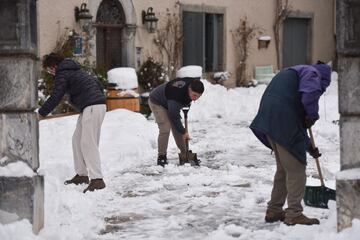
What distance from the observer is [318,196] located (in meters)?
6.49

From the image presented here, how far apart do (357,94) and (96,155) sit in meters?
3.67

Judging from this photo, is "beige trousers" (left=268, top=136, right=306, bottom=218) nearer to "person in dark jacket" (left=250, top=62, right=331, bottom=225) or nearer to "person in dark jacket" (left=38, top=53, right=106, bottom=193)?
"person in dark jacket" (left=250, top=62, right=331, bottom=225)

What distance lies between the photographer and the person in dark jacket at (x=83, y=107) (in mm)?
7547

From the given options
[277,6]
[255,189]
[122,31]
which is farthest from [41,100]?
[277,6]

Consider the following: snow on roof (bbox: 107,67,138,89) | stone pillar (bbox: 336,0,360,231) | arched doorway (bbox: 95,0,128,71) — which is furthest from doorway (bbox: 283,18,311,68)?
stone pillar (bbox: 336,0,360,231)

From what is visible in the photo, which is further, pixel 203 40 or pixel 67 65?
pixel 203 40

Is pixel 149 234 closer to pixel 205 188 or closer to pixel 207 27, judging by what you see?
pixel 205 188

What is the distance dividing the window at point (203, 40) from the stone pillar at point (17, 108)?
45.3ft

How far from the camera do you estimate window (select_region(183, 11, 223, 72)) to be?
751 inches

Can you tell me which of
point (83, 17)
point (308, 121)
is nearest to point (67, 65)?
point (308, 121)

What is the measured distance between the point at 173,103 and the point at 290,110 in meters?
3.20

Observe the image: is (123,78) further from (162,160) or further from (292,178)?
(292,178)

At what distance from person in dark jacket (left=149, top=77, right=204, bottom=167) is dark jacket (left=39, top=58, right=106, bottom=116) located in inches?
46.7

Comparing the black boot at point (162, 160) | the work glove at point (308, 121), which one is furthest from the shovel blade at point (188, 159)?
the work glove at point (308, 121)
